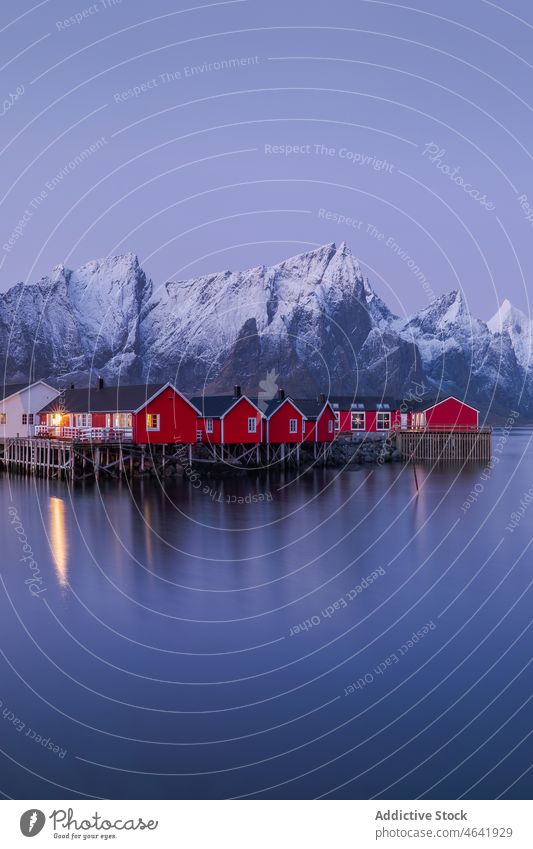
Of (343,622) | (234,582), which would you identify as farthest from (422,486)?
(343,622)

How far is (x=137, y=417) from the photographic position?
49.8 m

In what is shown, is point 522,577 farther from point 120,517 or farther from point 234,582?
point 120,517

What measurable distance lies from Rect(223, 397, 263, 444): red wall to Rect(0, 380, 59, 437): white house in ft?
48.6

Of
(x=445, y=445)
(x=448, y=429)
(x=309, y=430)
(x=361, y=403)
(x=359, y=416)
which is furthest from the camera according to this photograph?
(x=361, y=403)

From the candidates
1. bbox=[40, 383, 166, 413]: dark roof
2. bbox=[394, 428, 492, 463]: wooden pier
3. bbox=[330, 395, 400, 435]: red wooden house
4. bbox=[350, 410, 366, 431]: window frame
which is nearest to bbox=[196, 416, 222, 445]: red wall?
bbox=[40, 383, 166, 413]: dark roof

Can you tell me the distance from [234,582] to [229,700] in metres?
9.25

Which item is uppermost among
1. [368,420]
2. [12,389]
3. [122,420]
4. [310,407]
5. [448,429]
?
[12,389]

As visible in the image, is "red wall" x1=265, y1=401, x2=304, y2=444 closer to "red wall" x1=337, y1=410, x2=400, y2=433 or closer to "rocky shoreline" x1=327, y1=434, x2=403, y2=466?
"rocky shoreline" x1=327, y1=434, x2=403, y2=466

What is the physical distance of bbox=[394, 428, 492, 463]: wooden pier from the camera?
72.8m

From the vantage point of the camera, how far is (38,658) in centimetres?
1670

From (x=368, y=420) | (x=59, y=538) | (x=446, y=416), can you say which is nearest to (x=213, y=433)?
(x=59, y=538)

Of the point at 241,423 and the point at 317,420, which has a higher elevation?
the point at 317,420

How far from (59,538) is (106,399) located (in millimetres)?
24419

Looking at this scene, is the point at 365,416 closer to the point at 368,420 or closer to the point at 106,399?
the point at 368,420
